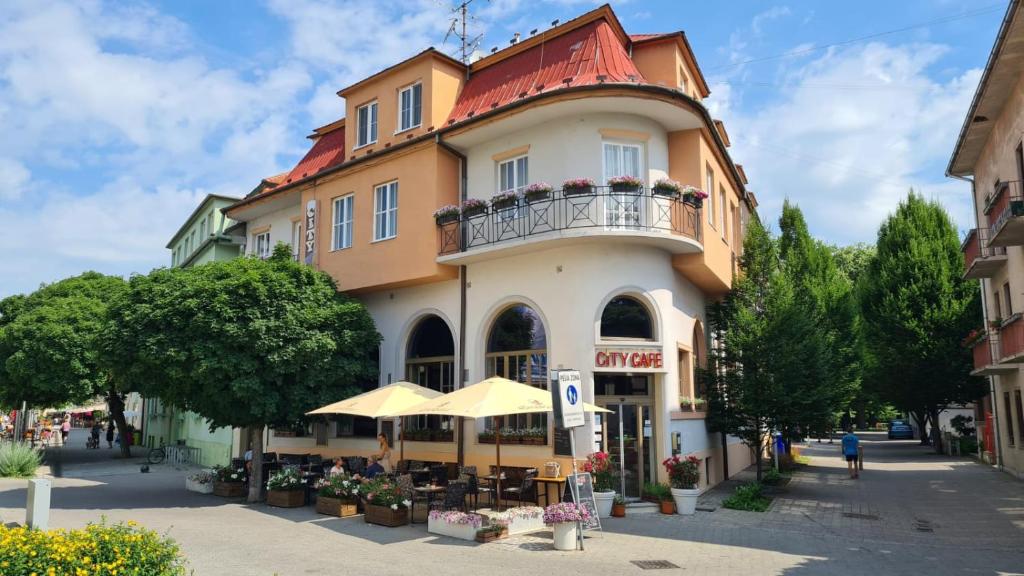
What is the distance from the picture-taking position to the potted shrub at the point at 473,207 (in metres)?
17.1

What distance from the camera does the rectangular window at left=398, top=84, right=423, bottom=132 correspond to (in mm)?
19250

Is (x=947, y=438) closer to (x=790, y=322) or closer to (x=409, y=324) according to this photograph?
(x=790, y=322)

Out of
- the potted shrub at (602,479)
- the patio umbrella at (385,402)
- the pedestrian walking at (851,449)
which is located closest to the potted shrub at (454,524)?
the patio umbrella at (385,402)

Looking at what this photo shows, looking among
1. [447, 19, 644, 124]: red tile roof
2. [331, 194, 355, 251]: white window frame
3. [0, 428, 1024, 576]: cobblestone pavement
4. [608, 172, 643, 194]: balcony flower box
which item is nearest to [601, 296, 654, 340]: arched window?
[608, 172, 643, 194]: balcony flower box

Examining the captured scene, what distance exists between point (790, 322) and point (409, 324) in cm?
1019

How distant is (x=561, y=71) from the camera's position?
17.2 metres

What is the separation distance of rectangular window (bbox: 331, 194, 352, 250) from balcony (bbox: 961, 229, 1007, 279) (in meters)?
19.3

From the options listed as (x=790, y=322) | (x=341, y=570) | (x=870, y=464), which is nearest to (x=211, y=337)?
(x=341, y=570)

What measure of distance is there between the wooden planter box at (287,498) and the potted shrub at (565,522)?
287 inches

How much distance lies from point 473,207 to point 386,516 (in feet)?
24.9

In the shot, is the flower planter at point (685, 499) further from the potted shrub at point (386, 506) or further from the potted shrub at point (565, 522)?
the potted shrub at point (386, 506)

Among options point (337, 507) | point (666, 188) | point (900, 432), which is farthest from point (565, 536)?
point (900, 432)

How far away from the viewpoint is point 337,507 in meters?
14.8

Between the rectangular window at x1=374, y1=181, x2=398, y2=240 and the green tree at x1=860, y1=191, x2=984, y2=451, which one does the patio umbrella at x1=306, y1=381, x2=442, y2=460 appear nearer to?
the rectangular window at x1=374, y1=181, x2=398, y2=240
